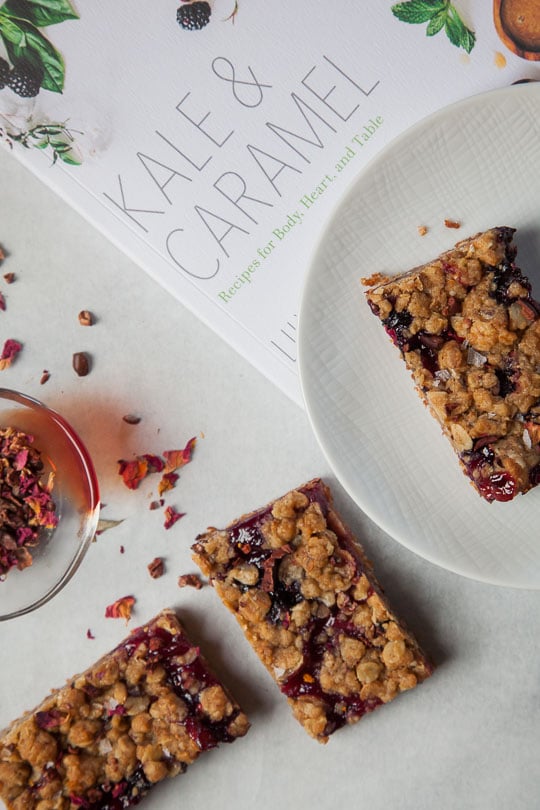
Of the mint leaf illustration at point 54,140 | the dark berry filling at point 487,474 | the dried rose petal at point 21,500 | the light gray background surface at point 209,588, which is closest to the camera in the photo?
the dark berry filling at point 487,474

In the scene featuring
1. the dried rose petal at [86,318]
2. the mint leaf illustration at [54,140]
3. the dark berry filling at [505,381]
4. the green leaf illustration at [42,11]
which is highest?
the dark berry filling at [505,381]

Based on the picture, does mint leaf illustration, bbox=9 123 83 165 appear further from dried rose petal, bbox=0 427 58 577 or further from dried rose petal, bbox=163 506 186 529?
dried rose petal, bbox=163 506 186 529

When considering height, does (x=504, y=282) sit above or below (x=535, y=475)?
above

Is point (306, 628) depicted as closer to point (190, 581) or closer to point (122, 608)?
point (190, 581)

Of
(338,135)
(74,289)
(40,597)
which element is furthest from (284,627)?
(338,135)

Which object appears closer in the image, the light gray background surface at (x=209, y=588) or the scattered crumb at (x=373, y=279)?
the scattered crumb at (x=373, y=279)

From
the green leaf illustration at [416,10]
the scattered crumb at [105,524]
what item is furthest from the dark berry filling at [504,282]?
the scattered crumb at [105,524]

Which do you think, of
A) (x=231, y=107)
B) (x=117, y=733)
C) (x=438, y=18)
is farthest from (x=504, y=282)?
(x=117, y=733)

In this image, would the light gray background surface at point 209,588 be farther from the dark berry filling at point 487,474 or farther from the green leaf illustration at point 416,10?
the green leaf illustration at point 416,10
